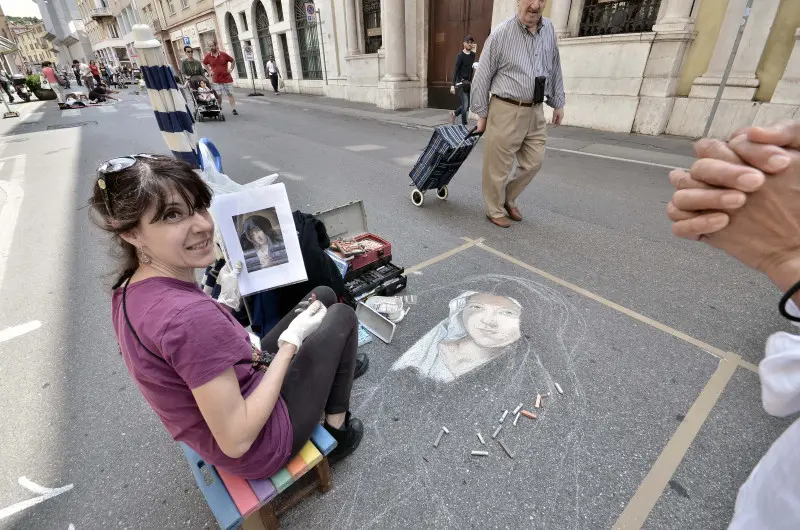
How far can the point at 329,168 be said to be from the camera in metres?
6.93

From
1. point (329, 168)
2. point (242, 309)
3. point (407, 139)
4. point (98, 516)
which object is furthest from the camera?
point (407, 139)

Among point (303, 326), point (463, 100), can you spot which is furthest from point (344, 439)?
point (463, 100)

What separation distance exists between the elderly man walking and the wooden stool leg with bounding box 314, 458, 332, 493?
3.45 metres

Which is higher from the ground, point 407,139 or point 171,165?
point 171,165

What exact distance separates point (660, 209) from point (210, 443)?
548 centimetres

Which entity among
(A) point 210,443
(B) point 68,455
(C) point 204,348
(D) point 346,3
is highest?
(D) point 346,3

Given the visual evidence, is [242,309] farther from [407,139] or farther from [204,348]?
[407,139]

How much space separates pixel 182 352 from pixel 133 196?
1.80 ft

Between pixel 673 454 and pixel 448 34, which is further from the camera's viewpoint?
pixel 448 34

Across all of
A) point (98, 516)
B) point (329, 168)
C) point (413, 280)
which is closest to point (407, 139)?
point (329, 168)

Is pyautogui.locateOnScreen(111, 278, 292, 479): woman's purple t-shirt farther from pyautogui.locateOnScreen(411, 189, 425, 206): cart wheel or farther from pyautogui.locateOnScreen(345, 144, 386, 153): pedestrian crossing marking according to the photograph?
pyautogui.locateOnScreen(345, 144, 386, 153): pedestrian crossing marking

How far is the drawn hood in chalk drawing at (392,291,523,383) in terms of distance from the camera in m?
2.53

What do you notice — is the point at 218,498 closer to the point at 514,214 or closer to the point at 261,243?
the point at 261,243

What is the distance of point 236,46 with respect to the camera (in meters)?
Result: 27.5
